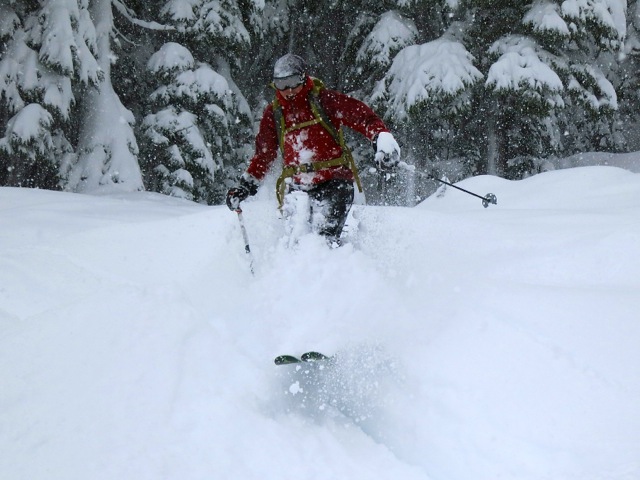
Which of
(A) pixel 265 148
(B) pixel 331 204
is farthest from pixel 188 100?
(B) pixel 331 204

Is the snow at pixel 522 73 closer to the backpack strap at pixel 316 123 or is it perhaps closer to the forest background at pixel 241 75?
the forest background at pixel 241 75

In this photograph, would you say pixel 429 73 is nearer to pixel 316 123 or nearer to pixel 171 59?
pixel 171 59

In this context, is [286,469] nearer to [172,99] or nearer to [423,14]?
[172,99]

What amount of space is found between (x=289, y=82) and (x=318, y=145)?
58 centimetres

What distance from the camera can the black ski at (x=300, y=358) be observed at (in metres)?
3.49

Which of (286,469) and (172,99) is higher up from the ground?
(172,99)

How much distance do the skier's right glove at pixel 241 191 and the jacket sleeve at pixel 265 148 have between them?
7 centimetres

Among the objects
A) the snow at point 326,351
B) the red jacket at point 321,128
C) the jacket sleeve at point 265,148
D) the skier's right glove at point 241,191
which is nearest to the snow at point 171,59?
the snow at point 326,351

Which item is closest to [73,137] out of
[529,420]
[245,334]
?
[245,334]

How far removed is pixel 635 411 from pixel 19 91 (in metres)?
11.6

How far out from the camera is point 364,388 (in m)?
3.53

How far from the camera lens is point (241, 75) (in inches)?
720

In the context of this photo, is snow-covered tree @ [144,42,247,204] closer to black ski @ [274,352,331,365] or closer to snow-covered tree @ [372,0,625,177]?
snow-covered tree @ [372,0,625,177]

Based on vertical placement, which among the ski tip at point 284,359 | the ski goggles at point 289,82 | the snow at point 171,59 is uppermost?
the snow at point 171,59
